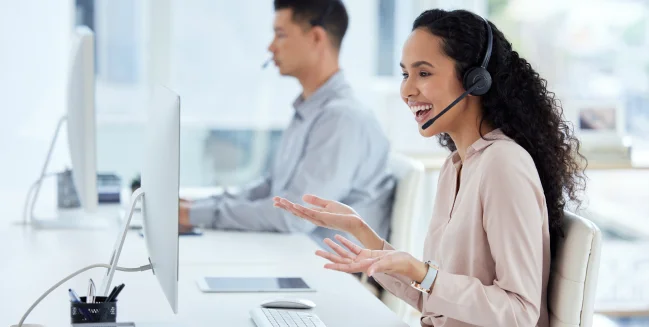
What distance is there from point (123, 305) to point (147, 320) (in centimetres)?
13

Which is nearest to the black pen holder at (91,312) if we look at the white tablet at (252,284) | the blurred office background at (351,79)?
the white tablet at (252,284)

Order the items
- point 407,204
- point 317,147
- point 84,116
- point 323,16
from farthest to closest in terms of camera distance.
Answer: point 323,16 < point 317,147 < point 407,204 < point 84,116

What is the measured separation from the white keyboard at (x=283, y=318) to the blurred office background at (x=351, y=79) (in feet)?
7.49

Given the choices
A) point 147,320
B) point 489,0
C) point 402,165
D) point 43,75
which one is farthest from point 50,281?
point 489,0

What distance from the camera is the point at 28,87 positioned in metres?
3.51

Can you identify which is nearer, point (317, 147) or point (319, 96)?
point (317, 147)

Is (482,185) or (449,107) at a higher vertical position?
(449,107)

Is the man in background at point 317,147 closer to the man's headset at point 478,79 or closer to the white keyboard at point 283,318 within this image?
the white keyboard at point 283,318

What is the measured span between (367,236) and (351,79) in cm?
244

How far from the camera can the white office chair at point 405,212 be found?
2.62 m

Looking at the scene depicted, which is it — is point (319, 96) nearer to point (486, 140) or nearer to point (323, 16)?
point (323, 16)

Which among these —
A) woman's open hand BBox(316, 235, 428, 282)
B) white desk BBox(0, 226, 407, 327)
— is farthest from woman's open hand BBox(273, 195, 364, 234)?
woman's open hand BBox(316, 235, 428, 282)

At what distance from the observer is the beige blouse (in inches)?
58.3

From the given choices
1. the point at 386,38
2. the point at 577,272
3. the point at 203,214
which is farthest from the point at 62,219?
the point at 386,38
